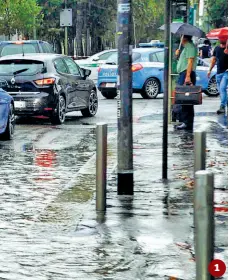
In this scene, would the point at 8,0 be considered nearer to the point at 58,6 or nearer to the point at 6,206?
the point at 58,6

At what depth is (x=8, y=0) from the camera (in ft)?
188

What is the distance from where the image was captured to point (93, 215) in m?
9.40

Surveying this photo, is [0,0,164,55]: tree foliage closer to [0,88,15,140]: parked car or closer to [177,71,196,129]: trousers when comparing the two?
[177,71,196,129]: trousers

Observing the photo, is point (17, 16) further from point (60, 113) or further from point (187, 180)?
point (187, 180)

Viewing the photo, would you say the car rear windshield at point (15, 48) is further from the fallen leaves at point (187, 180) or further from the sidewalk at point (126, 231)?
the fallen leaves at point (187, 180)

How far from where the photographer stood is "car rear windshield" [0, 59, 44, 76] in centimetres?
2083

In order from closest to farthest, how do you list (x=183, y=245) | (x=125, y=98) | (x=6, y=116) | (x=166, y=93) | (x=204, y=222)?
(x=204, y=222) < (x=183, y=245) < (x=125, y=98) < (x=166, y=93) < (x=6, y=116)

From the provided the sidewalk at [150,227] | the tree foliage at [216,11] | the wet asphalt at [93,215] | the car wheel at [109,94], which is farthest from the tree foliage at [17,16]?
the sidewalk at [150,227]

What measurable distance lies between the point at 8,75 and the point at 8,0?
123 ft

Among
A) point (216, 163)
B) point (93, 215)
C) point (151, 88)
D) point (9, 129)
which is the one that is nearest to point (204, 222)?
point (93, 215)

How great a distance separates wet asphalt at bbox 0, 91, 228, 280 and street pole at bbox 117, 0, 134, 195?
0.84 ft

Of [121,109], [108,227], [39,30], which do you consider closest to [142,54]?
[121,109]

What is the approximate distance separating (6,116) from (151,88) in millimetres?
13238

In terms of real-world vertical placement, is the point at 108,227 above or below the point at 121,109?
below
